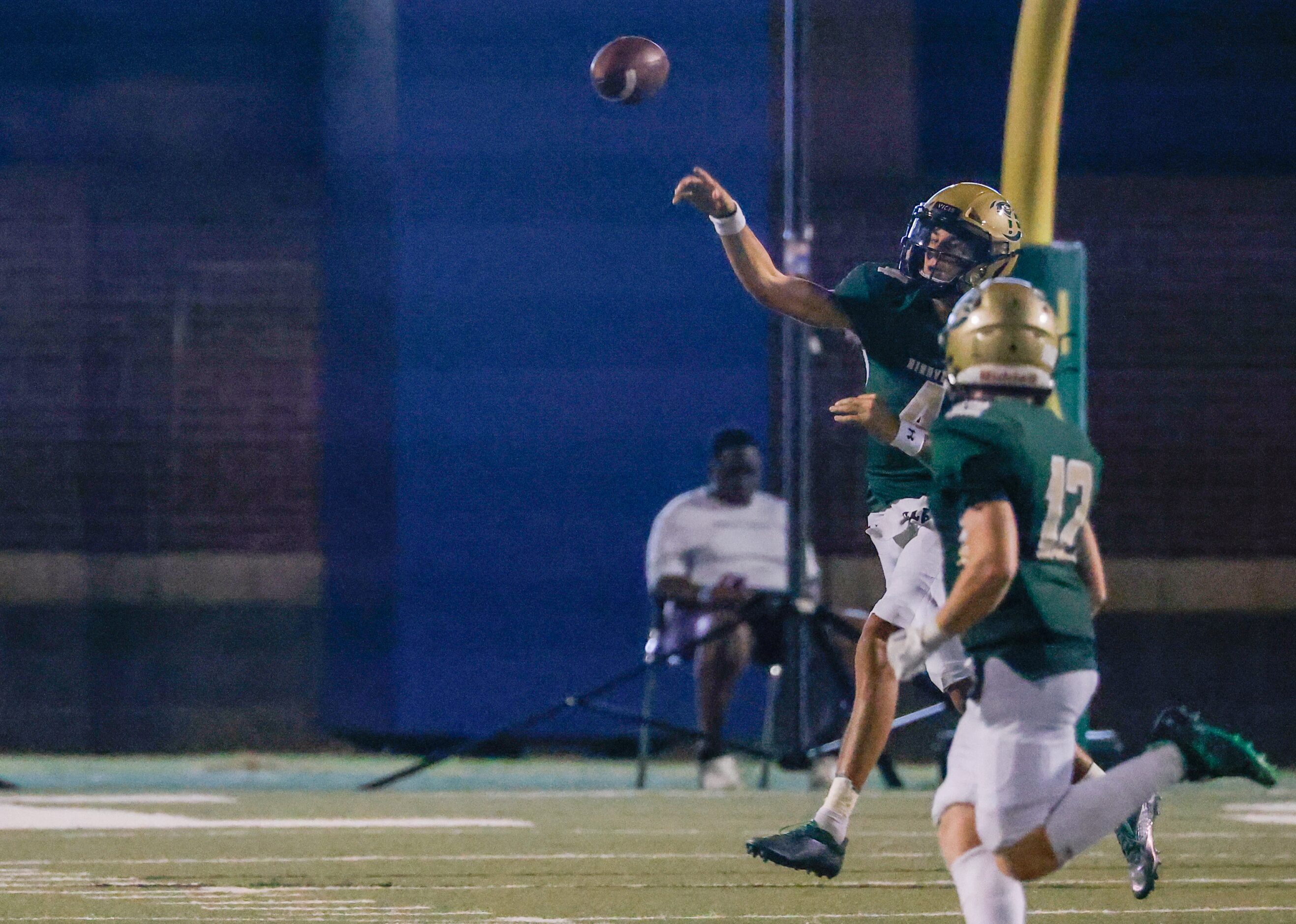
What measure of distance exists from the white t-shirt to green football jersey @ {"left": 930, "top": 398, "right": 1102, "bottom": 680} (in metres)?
7.40

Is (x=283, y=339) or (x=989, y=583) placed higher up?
(x=283, y=339)

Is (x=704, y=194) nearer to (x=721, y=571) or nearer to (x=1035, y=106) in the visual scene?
(x=1035, y=106)

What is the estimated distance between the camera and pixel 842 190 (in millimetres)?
14547

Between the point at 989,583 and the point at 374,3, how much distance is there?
407 inches

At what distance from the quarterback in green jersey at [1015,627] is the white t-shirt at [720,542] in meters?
7.34

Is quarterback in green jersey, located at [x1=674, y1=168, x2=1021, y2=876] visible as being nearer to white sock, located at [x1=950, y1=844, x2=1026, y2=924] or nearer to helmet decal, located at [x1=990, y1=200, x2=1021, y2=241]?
helmet decal, located at [x1=990, y1=200, x2=1021, y2=241]

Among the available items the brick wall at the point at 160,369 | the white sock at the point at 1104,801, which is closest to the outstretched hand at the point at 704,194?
the white sock at the point at 1104,801

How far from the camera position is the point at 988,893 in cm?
509

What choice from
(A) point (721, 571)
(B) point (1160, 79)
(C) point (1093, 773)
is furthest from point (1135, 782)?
(B) point (1160, 79)

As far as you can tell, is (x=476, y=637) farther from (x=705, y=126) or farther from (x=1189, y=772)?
(x=1189, y=772)

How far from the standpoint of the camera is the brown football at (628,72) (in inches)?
337

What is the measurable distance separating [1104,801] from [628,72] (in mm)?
4380

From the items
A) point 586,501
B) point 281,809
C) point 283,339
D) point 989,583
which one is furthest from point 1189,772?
point 283,339

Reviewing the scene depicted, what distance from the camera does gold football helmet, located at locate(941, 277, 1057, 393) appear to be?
17.0ft
